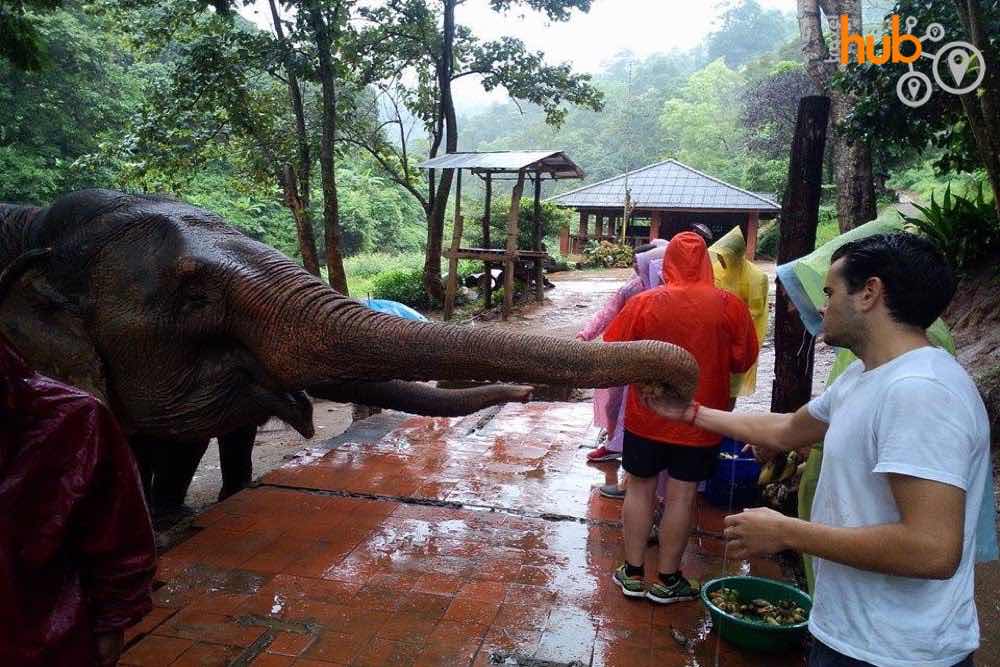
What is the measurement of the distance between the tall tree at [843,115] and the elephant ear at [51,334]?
303 inches

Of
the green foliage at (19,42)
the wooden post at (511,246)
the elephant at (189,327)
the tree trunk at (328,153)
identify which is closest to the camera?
the elephant at (189,327)

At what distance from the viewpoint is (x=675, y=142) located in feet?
156

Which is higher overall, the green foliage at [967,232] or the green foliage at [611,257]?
the green foliage at [967,232]

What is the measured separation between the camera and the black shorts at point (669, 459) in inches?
132

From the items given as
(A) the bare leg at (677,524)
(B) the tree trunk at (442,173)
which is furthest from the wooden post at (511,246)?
(A) the bare leg at (677,524)

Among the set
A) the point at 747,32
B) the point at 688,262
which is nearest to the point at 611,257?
the point at 688,262

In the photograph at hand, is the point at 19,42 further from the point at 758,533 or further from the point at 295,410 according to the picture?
the point at 758,533

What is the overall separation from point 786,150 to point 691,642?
31.1 metres

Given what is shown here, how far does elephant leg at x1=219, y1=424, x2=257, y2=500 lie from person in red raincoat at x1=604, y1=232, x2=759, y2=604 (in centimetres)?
252

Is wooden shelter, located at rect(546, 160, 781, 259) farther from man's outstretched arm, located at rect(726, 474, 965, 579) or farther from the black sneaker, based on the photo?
man's outstretched arm, located at rect(726, 474, 965, 579)

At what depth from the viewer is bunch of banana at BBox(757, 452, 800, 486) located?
166 inches

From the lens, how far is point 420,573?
3594 mm

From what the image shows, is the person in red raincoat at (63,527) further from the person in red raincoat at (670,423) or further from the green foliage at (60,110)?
the green foliage at (60,110)

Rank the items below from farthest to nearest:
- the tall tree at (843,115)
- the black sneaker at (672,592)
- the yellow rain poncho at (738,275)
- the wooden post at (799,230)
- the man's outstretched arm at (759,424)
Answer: the tall tree at (843,115), the yellow rain poncho at (738,275), the wooden post at (799,230), the black sneaker at (672,592), the man's outstretched arm at (759,424)
